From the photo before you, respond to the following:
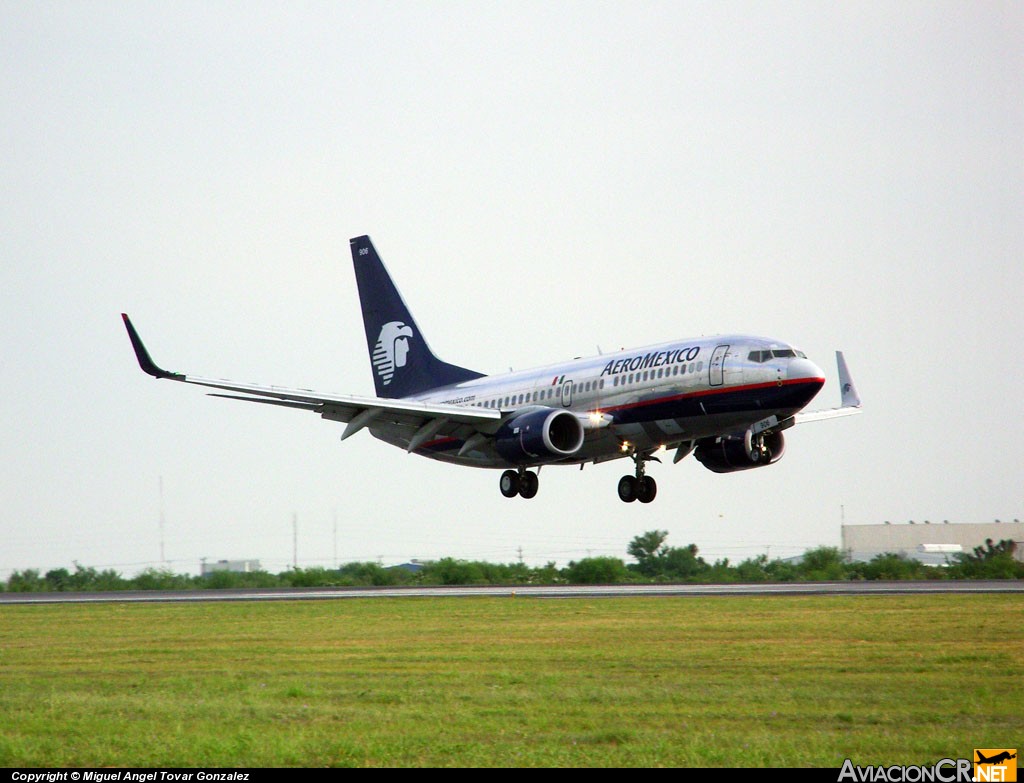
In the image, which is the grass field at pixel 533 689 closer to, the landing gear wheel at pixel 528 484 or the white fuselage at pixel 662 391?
the white fuselage at pixel 662 391

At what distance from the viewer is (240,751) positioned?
14375 millimetres

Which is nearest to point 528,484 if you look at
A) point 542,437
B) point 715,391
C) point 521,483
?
point 521,483

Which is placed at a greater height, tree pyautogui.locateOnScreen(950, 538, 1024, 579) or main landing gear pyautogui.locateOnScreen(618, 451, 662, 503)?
main landing gear pyautogui.locateOnScreen(618, 451, 662, 503)

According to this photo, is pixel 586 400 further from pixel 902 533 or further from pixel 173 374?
pixel 902 533

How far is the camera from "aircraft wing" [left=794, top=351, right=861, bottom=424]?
47938 mm

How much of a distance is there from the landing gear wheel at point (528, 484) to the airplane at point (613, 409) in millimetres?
34

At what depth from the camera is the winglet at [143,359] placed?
38.3 m

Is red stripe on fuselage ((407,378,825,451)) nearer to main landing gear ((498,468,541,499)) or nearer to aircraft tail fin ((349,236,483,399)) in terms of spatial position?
main landing gear ((498,468,541,499))

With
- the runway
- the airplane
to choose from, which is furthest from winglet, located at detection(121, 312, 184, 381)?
the runway

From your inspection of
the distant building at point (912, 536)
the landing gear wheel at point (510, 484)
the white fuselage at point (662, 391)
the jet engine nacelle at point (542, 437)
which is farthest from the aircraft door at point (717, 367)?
the distant building at point (912, 536)

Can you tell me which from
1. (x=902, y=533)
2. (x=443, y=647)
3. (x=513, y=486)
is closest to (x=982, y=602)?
(x=443, y=647)

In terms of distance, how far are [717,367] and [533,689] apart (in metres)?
21.4

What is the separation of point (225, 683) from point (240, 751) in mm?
6092

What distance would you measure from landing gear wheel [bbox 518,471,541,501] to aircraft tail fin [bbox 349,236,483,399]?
647cm
